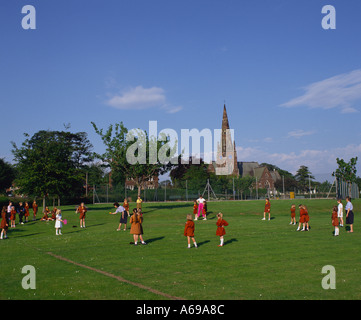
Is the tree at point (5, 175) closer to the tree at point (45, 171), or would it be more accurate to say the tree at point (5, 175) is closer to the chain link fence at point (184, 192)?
the chain link fence at point (184, 192)

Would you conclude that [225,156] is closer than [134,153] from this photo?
No

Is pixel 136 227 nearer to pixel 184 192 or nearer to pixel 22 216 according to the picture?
pixel 22 216

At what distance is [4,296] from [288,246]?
39.9 feet

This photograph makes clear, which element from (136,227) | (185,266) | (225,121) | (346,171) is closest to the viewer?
(185,266)

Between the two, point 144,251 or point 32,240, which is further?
point 32,240

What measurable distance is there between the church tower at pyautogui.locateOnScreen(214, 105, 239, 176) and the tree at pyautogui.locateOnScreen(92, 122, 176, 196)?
8189 cm

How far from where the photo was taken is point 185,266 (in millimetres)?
12531

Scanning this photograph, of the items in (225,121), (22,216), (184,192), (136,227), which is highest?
(225,121)

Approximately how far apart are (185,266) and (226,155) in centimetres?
12110

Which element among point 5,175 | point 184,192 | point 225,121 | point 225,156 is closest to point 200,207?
point 184,192

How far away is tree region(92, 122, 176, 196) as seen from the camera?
1558 inches

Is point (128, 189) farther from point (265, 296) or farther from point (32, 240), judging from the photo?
point (265, 296)
